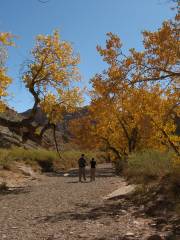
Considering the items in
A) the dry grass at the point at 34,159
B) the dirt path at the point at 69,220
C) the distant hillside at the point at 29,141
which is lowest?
the dirt path at the point at 69,220

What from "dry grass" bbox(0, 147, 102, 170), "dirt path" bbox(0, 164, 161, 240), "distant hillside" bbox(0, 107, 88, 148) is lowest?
"dirt path" bbox(0, 164, 161, 240)

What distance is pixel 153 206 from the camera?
39.9 feet

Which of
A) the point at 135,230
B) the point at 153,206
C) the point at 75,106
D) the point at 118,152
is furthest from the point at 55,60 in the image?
the point at 118,152

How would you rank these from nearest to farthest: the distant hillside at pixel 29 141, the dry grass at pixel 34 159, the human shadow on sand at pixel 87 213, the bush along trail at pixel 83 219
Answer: the bush along trail at pixel 83 219 < the human shadow on sand at pixel 87 213 < the distant hillside at pixel 29 141 < the dry grass at pixel 34 159

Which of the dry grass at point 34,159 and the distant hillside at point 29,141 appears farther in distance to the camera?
the dry grass at point 34,159

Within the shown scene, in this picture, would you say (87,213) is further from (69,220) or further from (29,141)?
(29,141)

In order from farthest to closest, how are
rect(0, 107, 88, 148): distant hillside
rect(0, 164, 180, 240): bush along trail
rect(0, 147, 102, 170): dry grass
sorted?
rect(0, 147, 102, 170): dry grass
rect(0, 107, 88, 148): distant hillside
rect(0, 164, 180, 240): bush along trail

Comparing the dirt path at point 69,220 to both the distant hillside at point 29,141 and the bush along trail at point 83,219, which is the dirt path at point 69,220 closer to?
the bush along trail at point 83,219

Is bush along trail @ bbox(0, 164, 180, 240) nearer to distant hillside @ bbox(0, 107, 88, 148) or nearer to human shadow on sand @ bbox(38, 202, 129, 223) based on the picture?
human shadow on sand @ bbox(38, 202, 129, 223)

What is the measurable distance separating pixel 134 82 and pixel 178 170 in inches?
143

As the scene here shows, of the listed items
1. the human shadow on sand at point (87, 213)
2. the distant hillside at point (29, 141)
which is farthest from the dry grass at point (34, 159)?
the human shadow on sand at point (87, 213)

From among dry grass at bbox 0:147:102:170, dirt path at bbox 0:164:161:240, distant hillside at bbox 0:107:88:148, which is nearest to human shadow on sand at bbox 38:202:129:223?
dirt path at bbox 0:164:161:240

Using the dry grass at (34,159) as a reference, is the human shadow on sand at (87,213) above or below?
below

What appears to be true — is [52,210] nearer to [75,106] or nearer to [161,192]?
[161,192]
